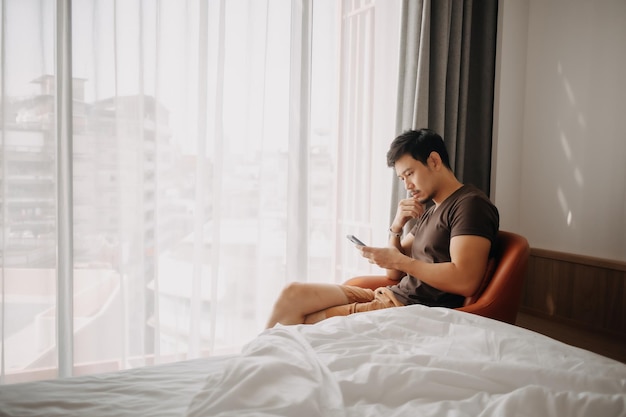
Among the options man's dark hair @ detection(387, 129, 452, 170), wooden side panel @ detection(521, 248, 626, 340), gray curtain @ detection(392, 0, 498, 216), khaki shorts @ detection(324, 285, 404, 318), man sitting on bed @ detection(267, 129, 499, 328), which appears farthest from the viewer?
gray curtain @ detection(392, 0, 498, 216)

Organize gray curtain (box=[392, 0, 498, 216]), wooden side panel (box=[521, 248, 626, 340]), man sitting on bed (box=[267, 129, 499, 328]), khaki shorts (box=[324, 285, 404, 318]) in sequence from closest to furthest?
man sitting on bed (box=[267, 129, 499, 328]) < khaki shorts (box=[324, 285, 404, 318]) < wooden side panel (box=[521, 248, 626, 340]) < gray curtain (box=[392, 0, 498, 216])

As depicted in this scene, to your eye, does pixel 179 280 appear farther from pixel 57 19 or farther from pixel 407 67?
pixel 407 67

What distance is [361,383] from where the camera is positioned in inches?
35.3

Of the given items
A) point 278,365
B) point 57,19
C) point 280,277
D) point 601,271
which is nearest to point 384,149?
point 280,277

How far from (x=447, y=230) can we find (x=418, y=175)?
0.97ft

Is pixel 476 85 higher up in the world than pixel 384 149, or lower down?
higher up

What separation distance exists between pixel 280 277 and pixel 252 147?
29.9 inches

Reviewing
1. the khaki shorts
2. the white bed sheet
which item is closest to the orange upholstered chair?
the khaki shorts

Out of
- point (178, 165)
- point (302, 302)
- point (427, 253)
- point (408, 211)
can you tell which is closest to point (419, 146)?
point (408, 211)

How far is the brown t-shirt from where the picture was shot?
174cm

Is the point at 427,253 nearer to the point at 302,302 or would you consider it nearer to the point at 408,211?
the point at 408,211

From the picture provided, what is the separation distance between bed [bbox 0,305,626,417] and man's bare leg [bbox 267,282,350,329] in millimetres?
715

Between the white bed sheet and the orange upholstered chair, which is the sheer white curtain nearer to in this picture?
the orange upholstered chair

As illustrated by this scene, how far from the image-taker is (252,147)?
236 centimetres
